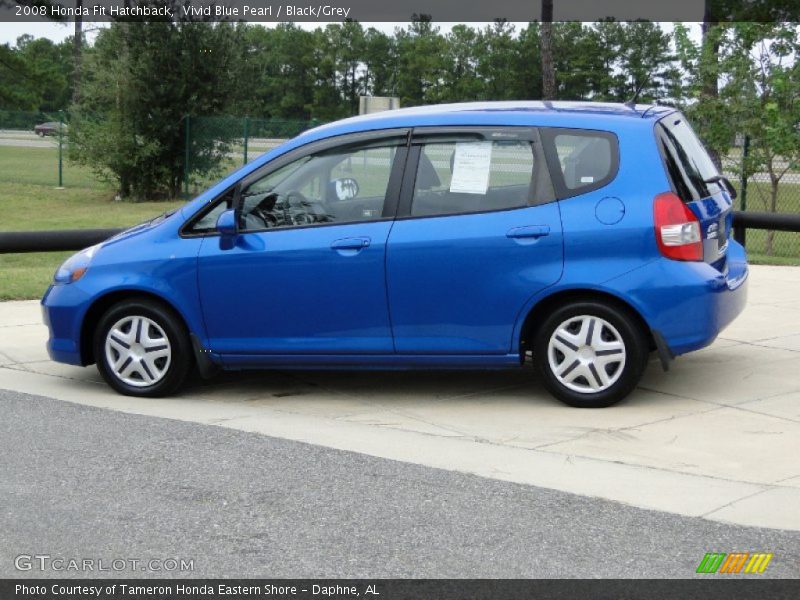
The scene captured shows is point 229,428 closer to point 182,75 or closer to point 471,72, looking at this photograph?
point 182,75

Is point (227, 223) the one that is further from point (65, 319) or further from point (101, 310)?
point (65, 319)

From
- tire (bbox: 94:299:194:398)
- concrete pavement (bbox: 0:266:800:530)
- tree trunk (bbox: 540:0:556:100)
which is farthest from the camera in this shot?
tree trunk (bbox: 540:0:556:100)

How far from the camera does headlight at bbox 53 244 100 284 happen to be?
25.9 ft

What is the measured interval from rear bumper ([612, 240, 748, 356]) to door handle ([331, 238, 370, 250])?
1.52 m

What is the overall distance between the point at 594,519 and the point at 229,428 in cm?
246

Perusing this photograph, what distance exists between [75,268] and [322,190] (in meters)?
1.68

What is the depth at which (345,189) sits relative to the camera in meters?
7.57

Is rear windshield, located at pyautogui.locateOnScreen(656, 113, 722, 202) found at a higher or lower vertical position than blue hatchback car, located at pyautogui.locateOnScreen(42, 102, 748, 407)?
higher

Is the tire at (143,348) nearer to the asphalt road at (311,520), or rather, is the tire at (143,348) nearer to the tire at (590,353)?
the asphalt road at (311,520)

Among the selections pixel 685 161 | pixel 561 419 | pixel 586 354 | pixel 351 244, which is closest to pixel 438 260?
pixel 351 244

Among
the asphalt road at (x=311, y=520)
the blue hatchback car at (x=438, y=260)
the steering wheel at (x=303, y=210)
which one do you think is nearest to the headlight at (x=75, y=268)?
the blue hatchback car at (x=438, y=260)

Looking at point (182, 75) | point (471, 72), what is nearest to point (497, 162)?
point (182, 75)

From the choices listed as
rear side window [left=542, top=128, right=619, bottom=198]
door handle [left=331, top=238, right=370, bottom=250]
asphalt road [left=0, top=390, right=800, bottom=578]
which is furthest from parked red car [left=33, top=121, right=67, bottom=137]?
asphalt road [left=0, top=390, right=800, bottom=578]
